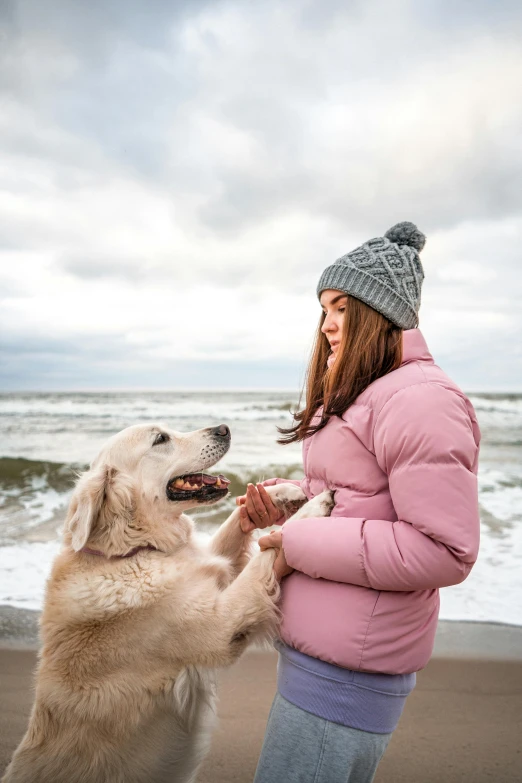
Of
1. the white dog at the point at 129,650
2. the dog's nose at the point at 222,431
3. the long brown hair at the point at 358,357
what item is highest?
the long brown hair at the point at 358,357

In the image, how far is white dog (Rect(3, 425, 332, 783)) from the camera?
229 centimetres

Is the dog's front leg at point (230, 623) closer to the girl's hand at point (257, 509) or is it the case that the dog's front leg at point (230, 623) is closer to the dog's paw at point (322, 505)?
the girl's hand at point (257, 509)

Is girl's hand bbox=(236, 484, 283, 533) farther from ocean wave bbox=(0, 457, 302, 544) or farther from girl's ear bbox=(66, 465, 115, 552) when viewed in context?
ocean wave bbox=(0, 457, 302, 544)

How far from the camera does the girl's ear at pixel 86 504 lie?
2.47 meters

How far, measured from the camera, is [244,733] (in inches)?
140

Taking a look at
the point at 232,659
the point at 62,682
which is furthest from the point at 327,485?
the point at 62,682

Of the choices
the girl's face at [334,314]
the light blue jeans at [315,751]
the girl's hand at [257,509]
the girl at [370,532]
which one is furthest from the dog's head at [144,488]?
the girl's face at [334,314]

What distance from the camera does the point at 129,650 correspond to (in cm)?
232

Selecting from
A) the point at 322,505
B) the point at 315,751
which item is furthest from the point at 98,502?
the point at 315,751

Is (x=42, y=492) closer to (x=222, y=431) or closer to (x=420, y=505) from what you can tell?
(x=222, y=431)

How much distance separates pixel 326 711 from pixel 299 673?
0.14 metres

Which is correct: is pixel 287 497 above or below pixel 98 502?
above

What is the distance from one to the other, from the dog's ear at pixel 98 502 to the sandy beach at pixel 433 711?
5.77ft

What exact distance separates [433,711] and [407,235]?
→ 3.46 metres
